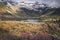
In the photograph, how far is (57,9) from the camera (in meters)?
5.39

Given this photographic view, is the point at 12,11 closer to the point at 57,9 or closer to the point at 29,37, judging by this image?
the point at 29,37

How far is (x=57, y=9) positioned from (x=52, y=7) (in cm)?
18

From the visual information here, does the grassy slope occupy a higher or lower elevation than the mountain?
lower

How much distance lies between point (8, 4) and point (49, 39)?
1.61 meters

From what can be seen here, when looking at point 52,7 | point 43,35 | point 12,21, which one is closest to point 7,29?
point 12,21

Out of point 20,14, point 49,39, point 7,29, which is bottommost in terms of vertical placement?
point 49,39

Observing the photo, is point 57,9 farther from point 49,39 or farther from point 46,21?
point 49,39

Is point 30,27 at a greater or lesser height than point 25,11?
lesser

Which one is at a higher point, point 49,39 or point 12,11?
point 12,11

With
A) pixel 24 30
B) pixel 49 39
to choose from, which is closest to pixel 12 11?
pixel 24 30

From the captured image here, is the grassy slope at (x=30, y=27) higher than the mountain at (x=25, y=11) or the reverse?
the reverse

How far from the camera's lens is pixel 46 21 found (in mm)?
5309

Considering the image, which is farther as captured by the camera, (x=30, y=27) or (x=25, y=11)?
(x=25, y=11)

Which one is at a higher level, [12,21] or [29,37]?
[12,21]
